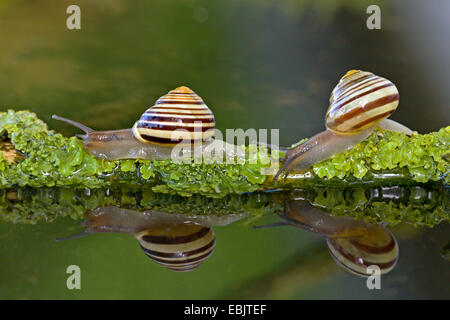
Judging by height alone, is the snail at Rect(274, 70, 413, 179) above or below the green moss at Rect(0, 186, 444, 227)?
above

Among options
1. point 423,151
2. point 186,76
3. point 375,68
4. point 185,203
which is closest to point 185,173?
point 185,203

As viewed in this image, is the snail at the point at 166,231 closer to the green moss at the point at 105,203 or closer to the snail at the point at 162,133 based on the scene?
the green moss at the point at 105,203
